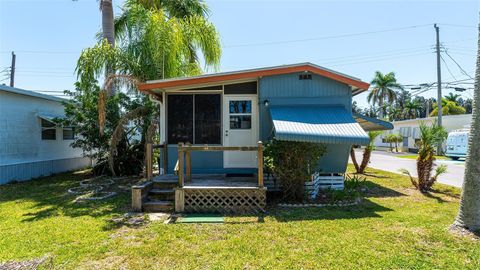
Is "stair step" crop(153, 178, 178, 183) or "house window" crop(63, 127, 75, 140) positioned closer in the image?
"stair step" crop(153, 178, 178, 183)

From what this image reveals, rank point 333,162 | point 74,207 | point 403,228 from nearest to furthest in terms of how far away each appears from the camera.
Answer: point 403,228 → point 74,207 → point 333,162

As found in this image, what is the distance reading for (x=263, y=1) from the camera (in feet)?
39.5

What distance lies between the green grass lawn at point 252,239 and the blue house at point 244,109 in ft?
6.88

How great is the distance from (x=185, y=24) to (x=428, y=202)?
399 inches

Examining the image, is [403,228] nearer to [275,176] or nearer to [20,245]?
[275,176]

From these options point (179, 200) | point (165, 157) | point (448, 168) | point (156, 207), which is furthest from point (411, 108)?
point (156, 207)

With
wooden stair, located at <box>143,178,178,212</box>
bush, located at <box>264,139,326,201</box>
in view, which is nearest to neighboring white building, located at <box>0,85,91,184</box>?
wooden stair, located at <box>143,178,178,212</box>

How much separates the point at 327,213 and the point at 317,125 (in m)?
2.11

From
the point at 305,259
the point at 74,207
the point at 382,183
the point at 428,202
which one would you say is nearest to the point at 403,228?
the point at 305,259

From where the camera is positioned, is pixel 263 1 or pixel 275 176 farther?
pixel 263 1

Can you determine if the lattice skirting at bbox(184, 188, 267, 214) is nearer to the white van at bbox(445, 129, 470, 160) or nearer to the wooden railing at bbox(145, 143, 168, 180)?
the wooden railing at bbox(145, 143, 168, 180)

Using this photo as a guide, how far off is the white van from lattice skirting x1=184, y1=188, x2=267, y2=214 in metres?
19.6

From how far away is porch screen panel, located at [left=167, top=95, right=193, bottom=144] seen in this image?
8625mm

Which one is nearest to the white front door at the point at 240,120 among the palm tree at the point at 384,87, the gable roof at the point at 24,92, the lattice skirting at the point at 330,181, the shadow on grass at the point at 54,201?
the lattice skirting at the point at 330,181
